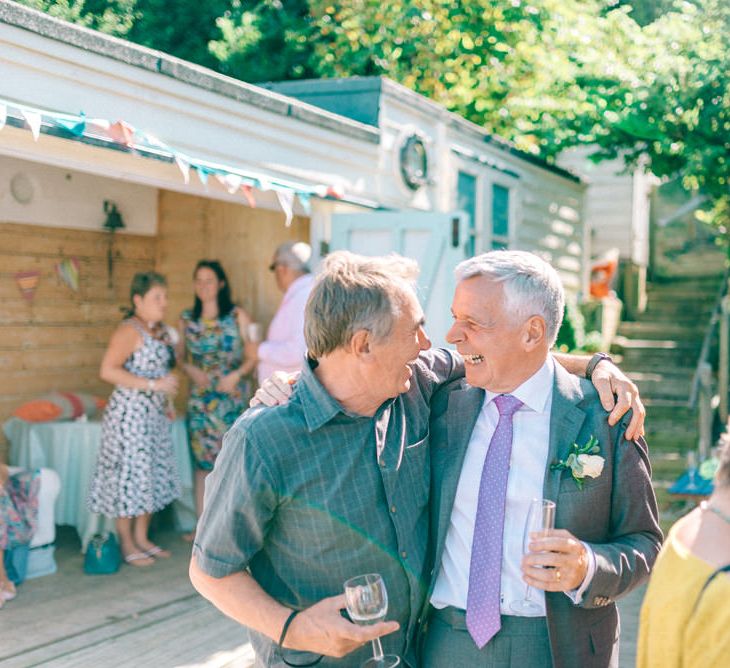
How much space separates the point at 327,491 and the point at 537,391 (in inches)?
24.0

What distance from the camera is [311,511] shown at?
2.24 metres

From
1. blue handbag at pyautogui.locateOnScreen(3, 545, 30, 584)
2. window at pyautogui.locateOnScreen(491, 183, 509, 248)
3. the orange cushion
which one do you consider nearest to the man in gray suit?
blue handbag at pyautogui.locateOnScreen(3, 545, 30, 584)

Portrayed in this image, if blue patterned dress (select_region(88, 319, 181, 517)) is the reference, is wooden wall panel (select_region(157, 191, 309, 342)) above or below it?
above

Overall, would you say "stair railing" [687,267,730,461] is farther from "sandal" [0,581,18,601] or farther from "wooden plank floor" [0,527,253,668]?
"sandal" [0,581,18,601]

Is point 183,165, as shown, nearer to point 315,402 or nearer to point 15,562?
point 15,562

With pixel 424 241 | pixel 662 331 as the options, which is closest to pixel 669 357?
pixel 662 331

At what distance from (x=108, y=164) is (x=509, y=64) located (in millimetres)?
10062

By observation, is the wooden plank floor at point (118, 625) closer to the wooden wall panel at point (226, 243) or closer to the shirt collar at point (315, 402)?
the wooden wall panel at point (226, 243)

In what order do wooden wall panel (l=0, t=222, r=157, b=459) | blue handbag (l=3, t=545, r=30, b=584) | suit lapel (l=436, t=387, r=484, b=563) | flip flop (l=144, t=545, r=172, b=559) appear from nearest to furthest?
suit lapel (l=436, t=387, r=484, b=563)
blue handbag (l=3, t=545, r=30, b=584)
flip flop (l=144, t=545, r=172, b=559)
wooden wall panel (l=0, t=222, r=157, b=459)

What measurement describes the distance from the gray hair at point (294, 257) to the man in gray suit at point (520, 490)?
408 cm

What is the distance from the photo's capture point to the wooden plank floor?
4.71m

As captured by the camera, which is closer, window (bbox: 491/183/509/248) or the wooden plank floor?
the wooden plank floor

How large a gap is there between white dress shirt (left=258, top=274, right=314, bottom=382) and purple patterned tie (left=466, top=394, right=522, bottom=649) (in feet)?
13.1

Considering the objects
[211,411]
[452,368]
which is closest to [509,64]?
[211,411]
